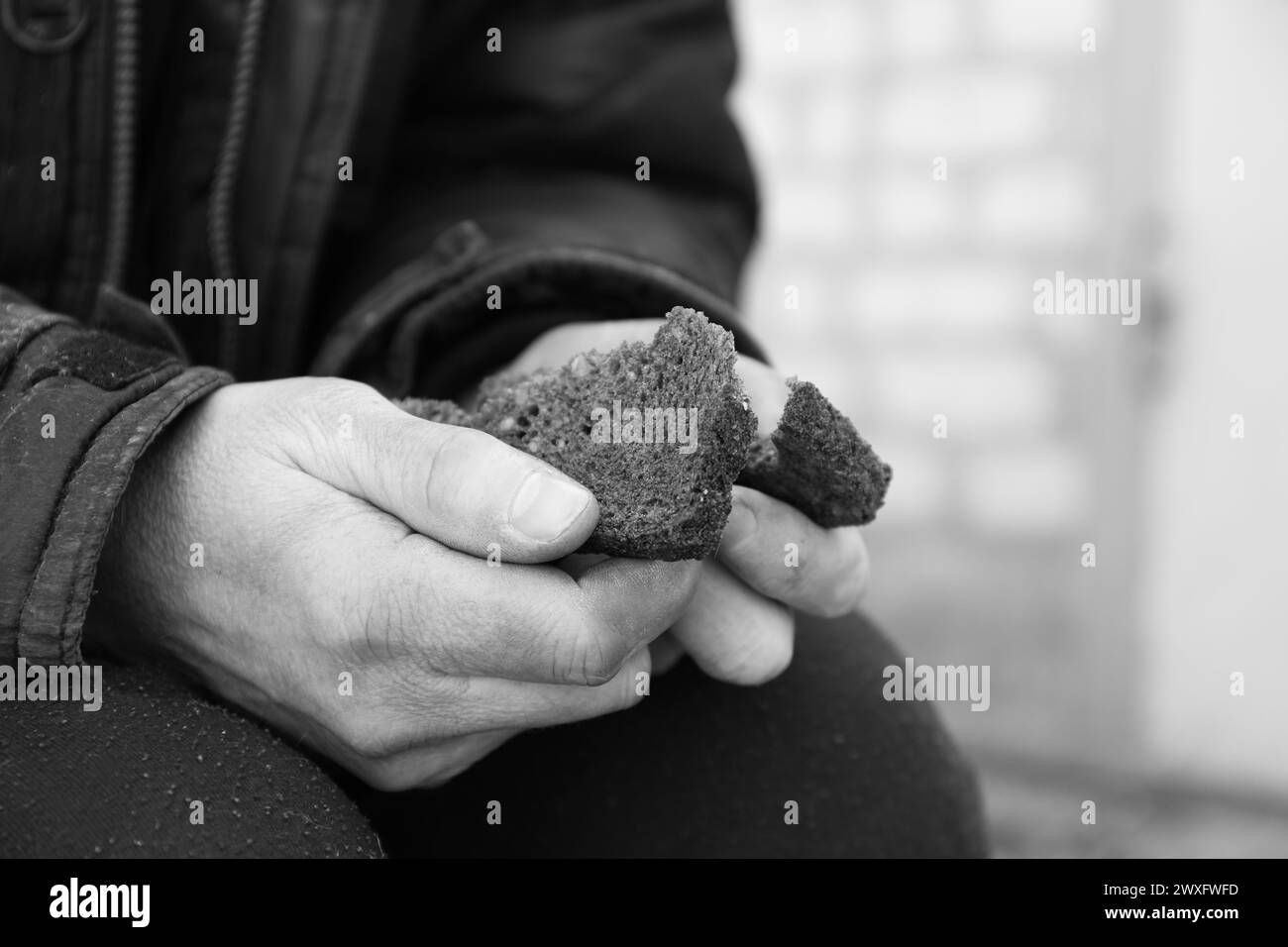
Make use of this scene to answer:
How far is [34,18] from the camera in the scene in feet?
3.16

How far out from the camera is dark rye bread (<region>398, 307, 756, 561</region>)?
708 millimetres

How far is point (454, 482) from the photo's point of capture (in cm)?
70

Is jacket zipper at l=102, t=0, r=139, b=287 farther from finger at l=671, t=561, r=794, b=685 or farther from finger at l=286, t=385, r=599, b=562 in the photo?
finger at l=671, t=561, r=794, b=685

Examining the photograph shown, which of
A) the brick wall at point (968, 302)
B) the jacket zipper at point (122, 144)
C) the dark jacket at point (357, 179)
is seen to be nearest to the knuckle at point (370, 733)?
the dark jacket at point (357, 179)

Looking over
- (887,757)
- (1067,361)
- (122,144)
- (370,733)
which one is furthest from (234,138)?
(1067,361)

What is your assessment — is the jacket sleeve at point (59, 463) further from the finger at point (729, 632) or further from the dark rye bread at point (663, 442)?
the finger at point (729, 632)

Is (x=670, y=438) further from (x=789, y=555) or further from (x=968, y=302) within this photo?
(x=968, y=302)

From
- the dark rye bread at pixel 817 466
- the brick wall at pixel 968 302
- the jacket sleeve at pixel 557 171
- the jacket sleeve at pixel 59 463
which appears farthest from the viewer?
the brick wall at pixel 968 302

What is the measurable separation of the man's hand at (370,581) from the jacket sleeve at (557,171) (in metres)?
0.25

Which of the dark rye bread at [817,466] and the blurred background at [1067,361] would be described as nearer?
the dark rye bread at [817,466]

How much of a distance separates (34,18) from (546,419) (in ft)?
1.81

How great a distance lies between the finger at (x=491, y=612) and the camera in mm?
709

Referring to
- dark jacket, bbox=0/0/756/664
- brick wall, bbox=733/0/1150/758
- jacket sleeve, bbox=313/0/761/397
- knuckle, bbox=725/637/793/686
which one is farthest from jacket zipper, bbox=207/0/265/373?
brick wall, bbox=733/0/1150/758

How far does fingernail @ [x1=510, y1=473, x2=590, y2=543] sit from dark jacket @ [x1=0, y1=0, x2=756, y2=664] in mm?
227
